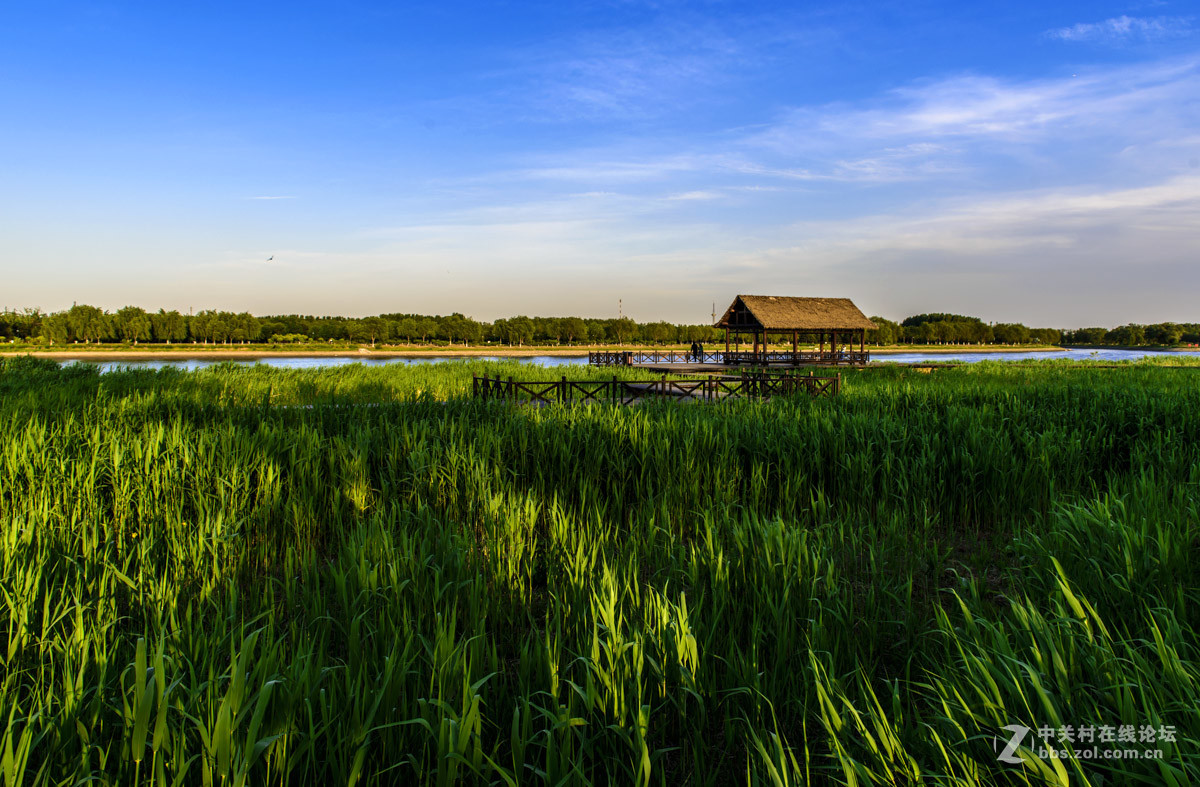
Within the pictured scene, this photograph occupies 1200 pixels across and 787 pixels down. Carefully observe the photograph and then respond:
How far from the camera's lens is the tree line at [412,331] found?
9400 centimetres

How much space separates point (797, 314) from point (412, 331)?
9513cm

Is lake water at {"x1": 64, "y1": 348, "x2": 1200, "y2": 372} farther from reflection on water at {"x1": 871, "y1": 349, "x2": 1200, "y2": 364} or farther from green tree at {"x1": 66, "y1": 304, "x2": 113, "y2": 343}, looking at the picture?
green tree at {"x1": 66, "y1": 304, "x2": 113, "y2": 343}

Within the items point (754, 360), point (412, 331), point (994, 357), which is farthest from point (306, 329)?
point (994, 357)

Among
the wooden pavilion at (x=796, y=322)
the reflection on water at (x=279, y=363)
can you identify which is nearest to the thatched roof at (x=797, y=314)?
the wooden pavilion at (x=796, y=322)

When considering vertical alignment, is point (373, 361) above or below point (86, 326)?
below

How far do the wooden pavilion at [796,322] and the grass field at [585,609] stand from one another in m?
27.1

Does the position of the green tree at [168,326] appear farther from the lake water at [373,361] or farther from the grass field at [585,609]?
the grass field at [585,609]

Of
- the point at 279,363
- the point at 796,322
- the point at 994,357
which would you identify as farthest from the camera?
the point at 994,357

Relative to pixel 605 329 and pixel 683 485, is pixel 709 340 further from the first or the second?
pixel 683 485

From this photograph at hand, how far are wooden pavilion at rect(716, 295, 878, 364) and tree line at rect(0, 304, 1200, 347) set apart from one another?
6462cm

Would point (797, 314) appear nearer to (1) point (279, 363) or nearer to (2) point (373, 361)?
(2) point (373, 361)

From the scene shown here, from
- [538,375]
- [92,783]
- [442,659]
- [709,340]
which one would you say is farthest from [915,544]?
[709,340]

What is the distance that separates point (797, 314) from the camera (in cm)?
3719

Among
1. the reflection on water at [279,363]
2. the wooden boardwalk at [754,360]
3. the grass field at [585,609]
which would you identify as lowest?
the grass field at [585,609]
